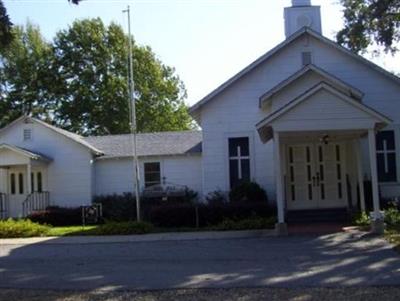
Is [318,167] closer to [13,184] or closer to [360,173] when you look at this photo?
[360,173]

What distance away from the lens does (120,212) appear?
2727 cm

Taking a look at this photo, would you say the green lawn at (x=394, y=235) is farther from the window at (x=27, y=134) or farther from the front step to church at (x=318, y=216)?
the window at (x=27, y=134)

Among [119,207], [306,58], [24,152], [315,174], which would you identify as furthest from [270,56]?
[24,152]

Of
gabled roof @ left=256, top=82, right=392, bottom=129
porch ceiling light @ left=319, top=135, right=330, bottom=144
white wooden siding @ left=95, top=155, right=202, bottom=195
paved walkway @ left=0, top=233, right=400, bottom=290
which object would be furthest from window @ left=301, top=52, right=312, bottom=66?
paved walkway @ left=0, top=233, right=400, bottom=290

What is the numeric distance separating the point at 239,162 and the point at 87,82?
2851 cm

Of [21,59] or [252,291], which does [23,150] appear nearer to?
[252,291]

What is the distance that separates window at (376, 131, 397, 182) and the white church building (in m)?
0.04

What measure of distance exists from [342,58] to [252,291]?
16.7m

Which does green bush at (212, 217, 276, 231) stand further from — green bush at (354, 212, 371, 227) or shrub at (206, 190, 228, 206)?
shrub at (206, 190, 228, 206)

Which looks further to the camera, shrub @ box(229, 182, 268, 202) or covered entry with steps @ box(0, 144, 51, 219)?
covered entry with steps @ box(0, 144, 51, 219)

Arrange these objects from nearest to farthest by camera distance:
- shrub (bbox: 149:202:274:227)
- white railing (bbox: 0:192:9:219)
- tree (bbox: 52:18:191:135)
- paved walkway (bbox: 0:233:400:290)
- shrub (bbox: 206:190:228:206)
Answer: paved walkway (bbox: 0:233:400:290)
shrub (bbox: 149:202:274:227)
shrub (bbox: 206:190:228:206)
white railing (bbox: 0:192:9:219)
tree (bbox: 52:18:191:135)

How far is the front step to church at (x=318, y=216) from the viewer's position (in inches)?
843

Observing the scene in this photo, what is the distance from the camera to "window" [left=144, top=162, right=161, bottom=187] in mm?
28500

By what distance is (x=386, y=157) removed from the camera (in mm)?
23922
